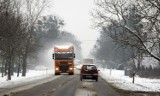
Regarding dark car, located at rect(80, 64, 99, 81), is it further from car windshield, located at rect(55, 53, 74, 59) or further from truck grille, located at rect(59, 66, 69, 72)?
truck grille, located at rect(59, 66, 69, 72)

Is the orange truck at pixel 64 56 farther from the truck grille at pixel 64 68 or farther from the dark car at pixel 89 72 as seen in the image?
the dark car at pixel 89 72

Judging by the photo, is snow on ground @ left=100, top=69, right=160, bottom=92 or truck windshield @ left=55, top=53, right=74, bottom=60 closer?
snow on ground @ left=100, top=69, right=160, bottom=92

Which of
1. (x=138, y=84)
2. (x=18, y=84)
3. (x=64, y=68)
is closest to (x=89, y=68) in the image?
(x=138, y=84)

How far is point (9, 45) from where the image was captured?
142ft

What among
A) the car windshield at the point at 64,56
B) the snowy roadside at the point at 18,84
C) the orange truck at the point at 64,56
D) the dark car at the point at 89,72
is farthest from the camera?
the car windshield at the point at 64,56

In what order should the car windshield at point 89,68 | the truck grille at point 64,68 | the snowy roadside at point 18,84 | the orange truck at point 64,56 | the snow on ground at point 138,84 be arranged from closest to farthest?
the snowy roadside at point 18,84
the snow on ground at point 138,84
the car windshield at point 89,68
the orange truck at point 64,56
the truck grille at point 64,68

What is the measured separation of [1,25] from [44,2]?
2774cm

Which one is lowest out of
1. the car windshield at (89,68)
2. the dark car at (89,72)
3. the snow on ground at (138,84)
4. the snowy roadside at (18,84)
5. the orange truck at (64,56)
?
the snow on ground at (138,84)

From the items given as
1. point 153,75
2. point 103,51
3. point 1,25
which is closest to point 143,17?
point 1,25

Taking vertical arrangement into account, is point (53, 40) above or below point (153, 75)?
above

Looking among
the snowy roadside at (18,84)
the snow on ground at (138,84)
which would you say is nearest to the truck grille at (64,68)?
the snowy roadside at (18,84)

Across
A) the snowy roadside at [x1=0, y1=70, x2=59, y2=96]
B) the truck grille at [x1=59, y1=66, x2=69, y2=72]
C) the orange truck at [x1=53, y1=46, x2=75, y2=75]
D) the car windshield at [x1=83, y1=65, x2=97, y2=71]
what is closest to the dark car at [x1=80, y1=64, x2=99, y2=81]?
→ the car windshield at [x1=83, y1=65, x2=97, y2=71]

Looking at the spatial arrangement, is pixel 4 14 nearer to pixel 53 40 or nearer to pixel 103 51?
pixel 103 51

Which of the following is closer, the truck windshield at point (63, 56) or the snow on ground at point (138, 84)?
the snow on ground at point (138, 84)
